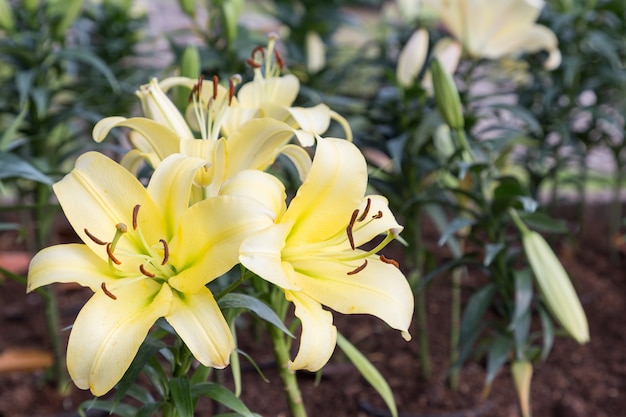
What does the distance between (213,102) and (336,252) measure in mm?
206

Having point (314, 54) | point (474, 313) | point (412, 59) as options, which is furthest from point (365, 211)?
point (314, 54)

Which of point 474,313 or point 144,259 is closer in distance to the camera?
point 144,259

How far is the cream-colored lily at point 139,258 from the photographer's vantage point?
54cm

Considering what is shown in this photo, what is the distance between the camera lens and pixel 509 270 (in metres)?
1.13

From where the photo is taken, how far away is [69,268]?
566 millimetres

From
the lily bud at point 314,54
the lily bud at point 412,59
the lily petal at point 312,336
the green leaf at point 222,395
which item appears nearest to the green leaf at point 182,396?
the green leaf at point 222,395

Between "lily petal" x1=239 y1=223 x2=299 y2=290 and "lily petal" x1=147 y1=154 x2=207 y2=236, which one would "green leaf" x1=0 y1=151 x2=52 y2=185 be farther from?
"lily petal" x1=239 y1=223 x2=299 y2=290

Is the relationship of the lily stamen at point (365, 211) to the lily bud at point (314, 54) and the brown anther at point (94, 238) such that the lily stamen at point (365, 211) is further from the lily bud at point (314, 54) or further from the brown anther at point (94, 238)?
the lily bud at point (314, 54)

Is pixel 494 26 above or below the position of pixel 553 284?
above

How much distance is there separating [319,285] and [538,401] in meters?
0.95

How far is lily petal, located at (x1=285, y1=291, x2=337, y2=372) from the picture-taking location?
557 millimetres

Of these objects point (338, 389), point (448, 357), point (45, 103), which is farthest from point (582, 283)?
point (45, 103)

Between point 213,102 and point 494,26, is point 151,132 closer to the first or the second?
point 213,102

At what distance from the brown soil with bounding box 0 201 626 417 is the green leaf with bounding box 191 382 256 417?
2.18 feet
